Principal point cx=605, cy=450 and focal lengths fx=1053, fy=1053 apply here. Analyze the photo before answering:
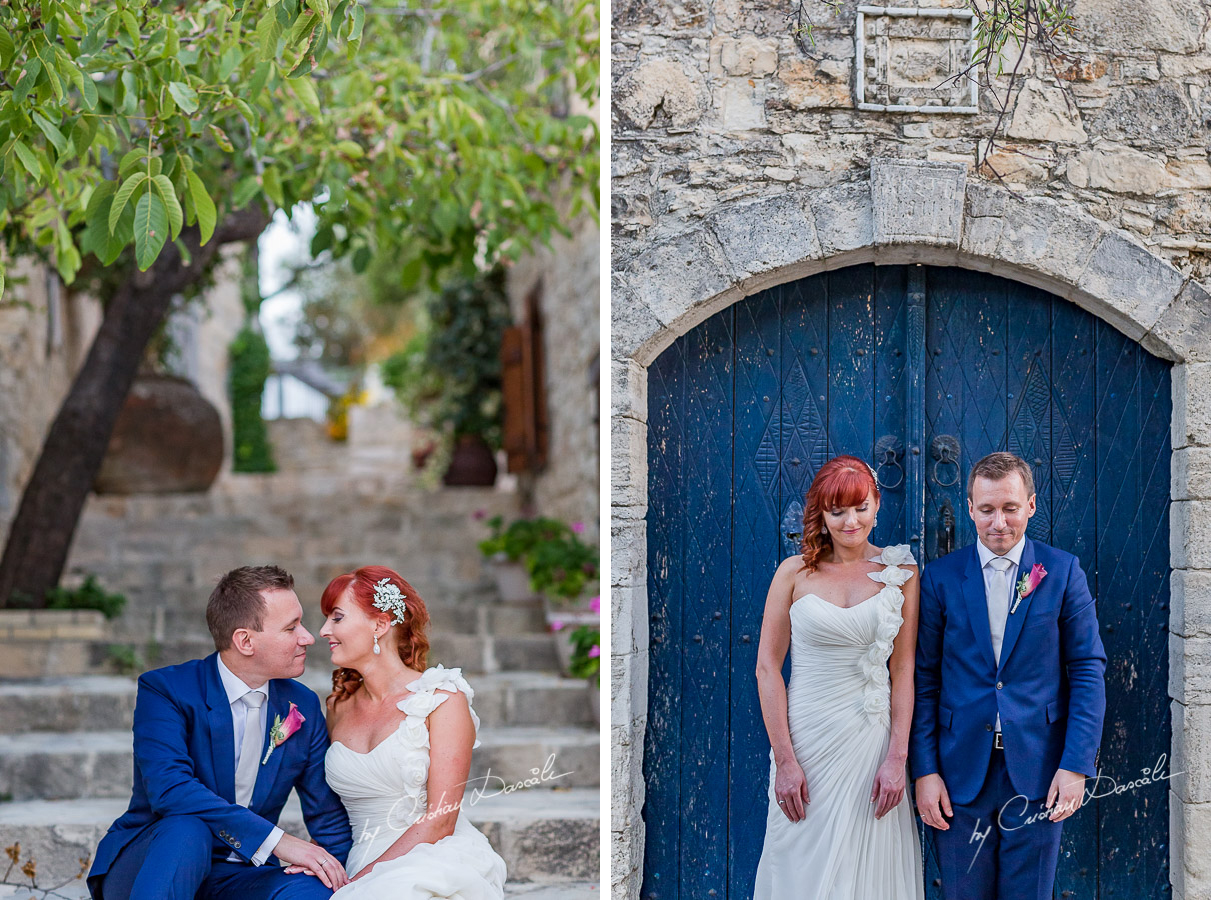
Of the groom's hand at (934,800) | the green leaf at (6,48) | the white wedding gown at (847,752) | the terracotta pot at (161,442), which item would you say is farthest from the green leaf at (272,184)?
the terracotta pot at (161,442)

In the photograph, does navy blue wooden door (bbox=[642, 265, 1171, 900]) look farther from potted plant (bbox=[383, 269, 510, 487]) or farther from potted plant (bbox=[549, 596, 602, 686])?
potted plant (bbox=[383, 269, 510, 487])

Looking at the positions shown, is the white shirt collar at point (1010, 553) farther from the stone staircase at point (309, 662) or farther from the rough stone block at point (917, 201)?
Result: the stone staircase at point (309, 662)

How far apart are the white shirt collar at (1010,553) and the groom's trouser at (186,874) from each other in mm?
1795

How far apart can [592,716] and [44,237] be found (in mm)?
2805

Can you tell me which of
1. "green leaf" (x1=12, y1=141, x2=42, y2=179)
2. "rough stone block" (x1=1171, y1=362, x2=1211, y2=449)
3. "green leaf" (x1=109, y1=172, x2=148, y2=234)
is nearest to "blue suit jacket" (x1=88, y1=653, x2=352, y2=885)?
"green leaf" (x1=109, y1=172, x2=148, y2=234)

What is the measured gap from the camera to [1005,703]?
104 inches

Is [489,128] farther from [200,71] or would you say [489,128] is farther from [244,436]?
[244,436]

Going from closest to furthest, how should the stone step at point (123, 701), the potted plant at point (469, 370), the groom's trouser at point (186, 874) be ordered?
the groom's trouser at point (186, 874) → the stone step at point (123, 701) → the potted plant at point (469, 370)

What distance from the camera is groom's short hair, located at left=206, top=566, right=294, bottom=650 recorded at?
2.51m

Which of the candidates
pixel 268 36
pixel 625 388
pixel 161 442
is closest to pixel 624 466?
pixel 625 388

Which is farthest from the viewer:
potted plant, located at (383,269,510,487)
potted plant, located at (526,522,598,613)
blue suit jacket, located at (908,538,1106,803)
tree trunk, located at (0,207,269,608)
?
potted plant, located at (383,269,510,487)

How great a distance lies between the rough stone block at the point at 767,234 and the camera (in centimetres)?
310

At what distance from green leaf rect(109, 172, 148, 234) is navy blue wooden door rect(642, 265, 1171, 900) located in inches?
59.3

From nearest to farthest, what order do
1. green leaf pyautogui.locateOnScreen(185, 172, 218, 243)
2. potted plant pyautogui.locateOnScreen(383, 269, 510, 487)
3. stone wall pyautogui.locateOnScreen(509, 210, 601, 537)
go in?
green leaf pyautogui.locateOnScreen(185, 172, 218, 243)
stone wall pyautogui.locateOnScreen(509, 210, 601, 537)
potted plant pyautogui.locateOnScreen(383, 269, 510, 487)
